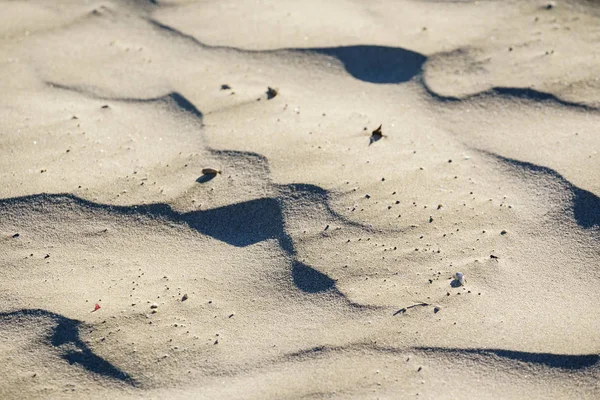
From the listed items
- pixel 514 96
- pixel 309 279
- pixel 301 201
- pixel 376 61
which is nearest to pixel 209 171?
pixel 301 201

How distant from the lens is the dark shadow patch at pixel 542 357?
52.7 inches

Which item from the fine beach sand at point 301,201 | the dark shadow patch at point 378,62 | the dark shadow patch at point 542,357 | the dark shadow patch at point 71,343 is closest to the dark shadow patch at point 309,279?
the fine beach sand at point 301,201

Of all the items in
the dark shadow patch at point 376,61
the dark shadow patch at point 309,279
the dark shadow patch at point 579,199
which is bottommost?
the dark shadow patch at point 309,279

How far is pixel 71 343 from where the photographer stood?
1400mm

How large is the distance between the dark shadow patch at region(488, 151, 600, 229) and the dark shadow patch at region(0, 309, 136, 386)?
1060 millimetres

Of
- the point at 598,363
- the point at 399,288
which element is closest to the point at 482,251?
the point at 399,288

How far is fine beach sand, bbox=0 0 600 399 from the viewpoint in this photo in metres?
1.37

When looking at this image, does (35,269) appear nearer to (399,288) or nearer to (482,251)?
(399,288)

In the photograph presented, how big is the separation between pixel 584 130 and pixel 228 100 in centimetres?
96

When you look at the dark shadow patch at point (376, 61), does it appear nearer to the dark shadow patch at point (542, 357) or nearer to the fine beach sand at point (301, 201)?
the fine beach sand at point (301, 201)

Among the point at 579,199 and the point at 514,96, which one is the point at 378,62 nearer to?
the point at 514,96

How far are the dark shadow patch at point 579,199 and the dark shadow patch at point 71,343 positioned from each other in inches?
41.7

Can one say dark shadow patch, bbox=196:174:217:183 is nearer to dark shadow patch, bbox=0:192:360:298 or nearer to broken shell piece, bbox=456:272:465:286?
dark shadow patch, bbox=0:192:360:298

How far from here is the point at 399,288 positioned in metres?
1.46
